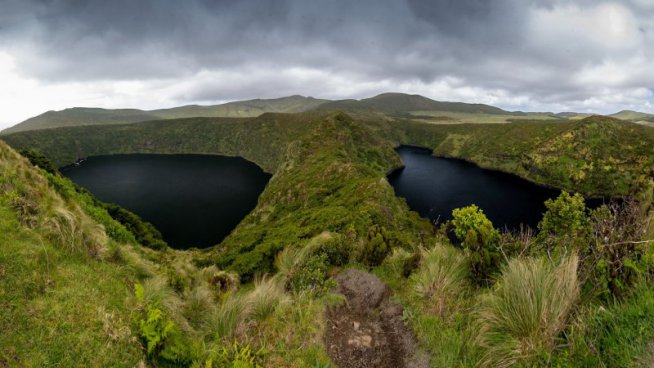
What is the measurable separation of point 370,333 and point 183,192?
11906 centimetres

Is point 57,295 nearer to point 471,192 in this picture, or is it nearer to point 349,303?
point 349,303

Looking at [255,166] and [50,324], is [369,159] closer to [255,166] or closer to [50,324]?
[255,166]

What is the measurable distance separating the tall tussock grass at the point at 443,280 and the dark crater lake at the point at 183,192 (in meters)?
67.2

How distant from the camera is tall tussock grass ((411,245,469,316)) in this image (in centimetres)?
699

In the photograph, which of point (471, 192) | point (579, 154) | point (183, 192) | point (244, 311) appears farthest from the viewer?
point (579, 154)

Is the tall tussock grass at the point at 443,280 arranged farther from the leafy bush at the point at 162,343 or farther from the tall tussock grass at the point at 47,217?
the tall tussock grass at the point at 47,217

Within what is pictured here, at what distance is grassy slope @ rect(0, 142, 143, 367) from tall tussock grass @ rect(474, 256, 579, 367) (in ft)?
19.6

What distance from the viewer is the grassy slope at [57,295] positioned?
15.7 feet

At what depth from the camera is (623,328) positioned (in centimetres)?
370

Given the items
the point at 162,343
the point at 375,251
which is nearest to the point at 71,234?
the point at 162,343

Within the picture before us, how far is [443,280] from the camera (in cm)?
726

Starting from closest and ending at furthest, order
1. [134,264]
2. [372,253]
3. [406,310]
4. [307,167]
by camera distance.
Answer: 1. [406,310]
2. [134,264]
3. [372,253]
4. [307,167]

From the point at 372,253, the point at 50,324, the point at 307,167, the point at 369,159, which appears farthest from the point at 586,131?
the point at 50,324

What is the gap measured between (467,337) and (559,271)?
2.15 meters
